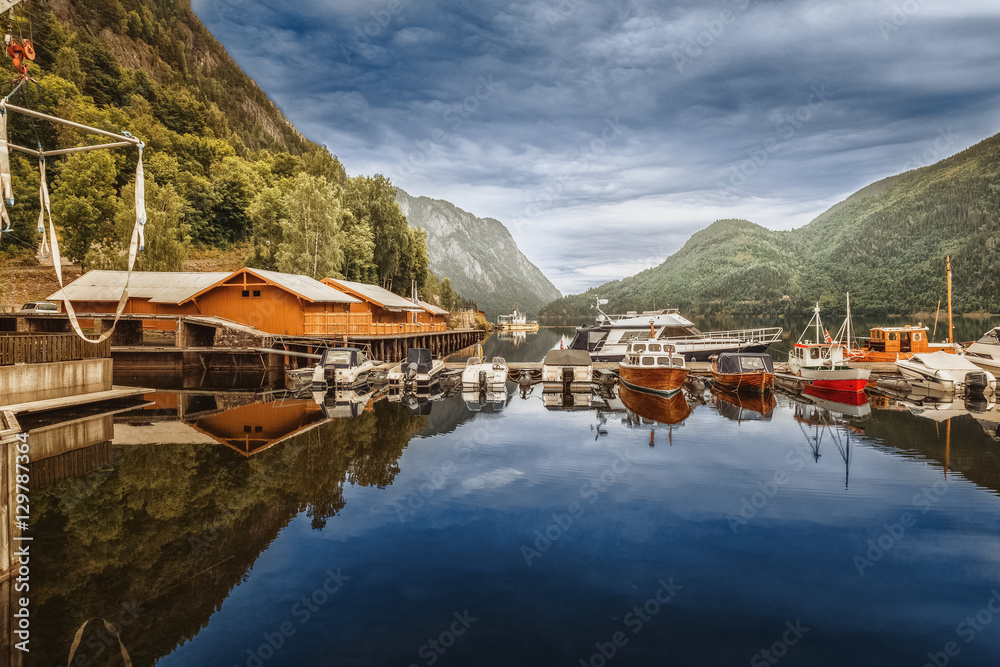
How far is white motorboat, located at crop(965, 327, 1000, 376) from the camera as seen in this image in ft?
102

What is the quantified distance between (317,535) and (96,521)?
4.57 meters

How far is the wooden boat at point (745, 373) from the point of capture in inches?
1177

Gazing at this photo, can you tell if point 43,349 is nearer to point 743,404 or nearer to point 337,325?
point 337,325

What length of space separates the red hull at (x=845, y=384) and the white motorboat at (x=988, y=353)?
375 inches

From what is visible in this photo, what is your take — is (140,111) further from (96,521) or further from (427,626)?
(427,626)

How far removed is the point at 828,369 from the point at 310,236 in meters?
49.8

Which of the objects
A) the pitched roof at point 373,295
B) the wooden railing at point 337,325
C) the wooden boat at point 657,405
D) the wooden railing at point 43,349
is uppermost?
the pitched roof at point 373,295

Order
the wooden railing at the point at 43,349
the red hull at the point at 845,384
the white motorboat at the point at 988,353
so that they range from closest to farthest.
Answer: the wooden railing at the point at 43,349 < the red hull at the point at 845,384 < the white motorboat at the point at 988,353

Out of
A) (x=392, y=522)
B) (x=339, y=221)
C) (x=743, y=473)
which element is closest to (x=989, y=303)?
(x=339, y=221)

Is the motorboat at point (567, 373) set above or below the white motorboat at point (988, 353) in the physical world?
below

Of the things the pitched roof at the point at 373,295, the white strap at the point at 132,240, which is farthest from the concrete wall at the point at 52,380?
the pitched roof at the point at 373,295

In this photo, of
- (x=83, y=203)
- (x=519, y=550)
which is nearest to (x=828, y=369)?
(x=519, y=550)

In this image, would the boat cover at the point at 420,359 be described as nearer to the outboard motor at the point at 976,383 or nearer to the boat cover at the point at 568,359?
the boat cover at the point at 568,359

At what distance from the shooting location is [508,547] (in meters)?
10.7
